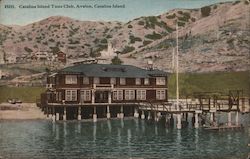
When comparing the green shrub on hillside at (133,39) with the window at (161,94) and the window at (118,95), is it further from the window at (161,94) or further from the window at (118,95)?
the window at (118,95)

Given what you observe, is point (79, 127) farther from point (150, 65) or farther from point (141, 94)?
point (141, 94)

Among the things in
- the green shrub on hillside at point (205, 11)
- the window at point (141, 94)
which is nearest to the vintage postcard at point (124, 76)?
the green shrub on hillside at point (205, 11)

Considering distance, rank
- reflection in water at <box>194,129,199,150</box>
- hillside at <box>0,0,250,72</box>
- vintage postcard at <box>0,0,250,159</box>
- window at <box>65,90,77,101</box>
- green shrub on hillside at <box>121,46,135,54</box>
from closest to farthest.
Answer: vintage postcard at <box>0,0,250,159</box> → hillside at <box>0,0,250,72</box> → reflection in water at <box>194,129,199,150</box> → green shrub on hillside at <box>121,46,135,54</box> → window at <box>65,90,77,101</box>

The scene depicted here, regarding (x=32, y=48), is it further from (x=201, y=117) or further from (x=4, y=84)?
(x=201, y=117)

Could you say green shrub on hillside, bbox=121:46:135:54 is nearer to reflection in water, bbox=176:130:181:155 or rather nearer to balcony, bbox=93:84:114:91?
reflection in water, bbox=176:130:181:155

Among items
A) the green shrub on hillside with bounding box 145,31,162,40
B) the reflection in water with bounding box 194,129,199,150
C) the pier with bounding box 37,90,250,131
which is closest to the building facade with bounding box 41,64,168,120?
the pier with bounding box 37,90,250,131

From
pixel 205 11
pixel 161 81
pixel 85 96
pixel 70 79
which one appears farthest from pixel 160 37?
pixel 85 96

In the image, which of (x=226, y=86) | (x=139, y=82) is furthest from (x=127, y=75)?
(x=226, y=86)
